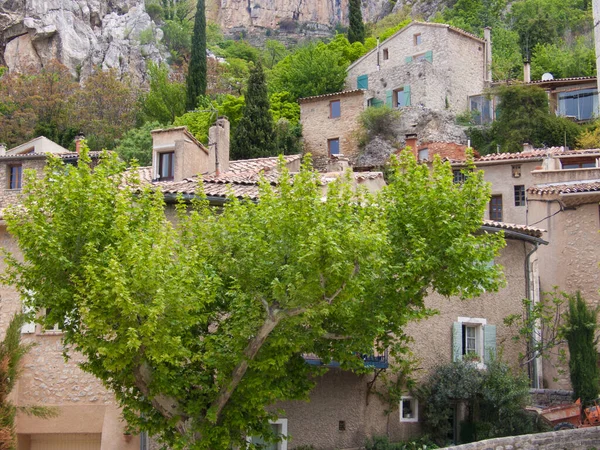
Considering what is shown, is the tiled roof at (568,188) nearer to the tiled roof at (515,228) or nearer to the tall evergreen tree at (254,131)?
the tiled roof at (515,228)

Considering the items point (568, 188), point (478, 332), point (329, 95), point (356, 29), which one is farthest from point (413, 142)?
point (356, 29)

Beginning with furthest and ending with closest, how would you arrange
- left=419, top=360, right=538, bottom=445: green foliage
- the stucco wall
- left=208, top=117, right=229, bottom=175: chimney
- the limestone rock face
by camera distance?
the limestone rock face, the stucco wall, left=208, top=117, right=229, bottom=175: chimney, left=419, top=360, right=538, bottom=445: green foliage

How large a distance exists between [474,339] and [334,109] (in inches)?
1151

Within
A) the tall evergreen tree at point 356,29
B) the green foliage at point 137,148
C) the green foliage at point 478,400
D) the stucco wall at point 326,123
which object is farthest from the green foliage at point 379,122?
the green foliage at point 478,400

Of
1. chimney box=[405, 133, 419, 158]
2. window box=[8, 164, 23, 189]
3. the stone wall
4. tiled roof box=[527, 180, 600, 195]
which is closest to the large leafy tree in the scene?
the stone wall

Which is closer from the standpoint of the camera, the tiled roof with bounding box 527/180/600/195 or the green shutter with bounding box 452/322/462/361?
the green shutter with bounding box 452/322/462/361

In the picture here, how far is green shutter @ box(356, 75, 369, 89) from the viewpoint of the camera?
55781 millimetres

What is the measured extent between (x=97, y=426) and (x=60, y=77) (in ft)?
155

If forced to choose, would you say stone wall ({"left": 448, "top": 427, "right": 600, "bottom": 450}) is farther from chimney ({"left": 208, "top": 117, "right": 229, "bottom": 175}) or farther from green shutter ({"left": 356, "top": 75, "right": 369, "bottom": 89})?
green shutter ({"left": 356, "top": 75, "right": 369, "bottom": 89})

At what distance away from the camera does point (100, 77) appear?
62.5 meters

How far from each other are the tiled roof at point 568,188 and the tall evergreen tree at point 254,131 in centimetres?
1611

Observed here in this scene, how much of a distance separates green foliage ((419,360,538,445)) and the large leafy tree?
6.07 m

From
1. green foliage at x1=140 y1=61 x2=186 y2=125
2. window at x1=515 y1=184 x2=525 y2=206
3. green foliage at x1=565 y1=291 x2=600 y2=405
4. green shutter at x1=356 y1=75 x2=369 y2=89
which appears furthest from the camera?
green foliage at x1=140 y1=61 x2=186 y2=125

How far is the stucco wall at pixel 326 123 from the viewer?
5216cm
